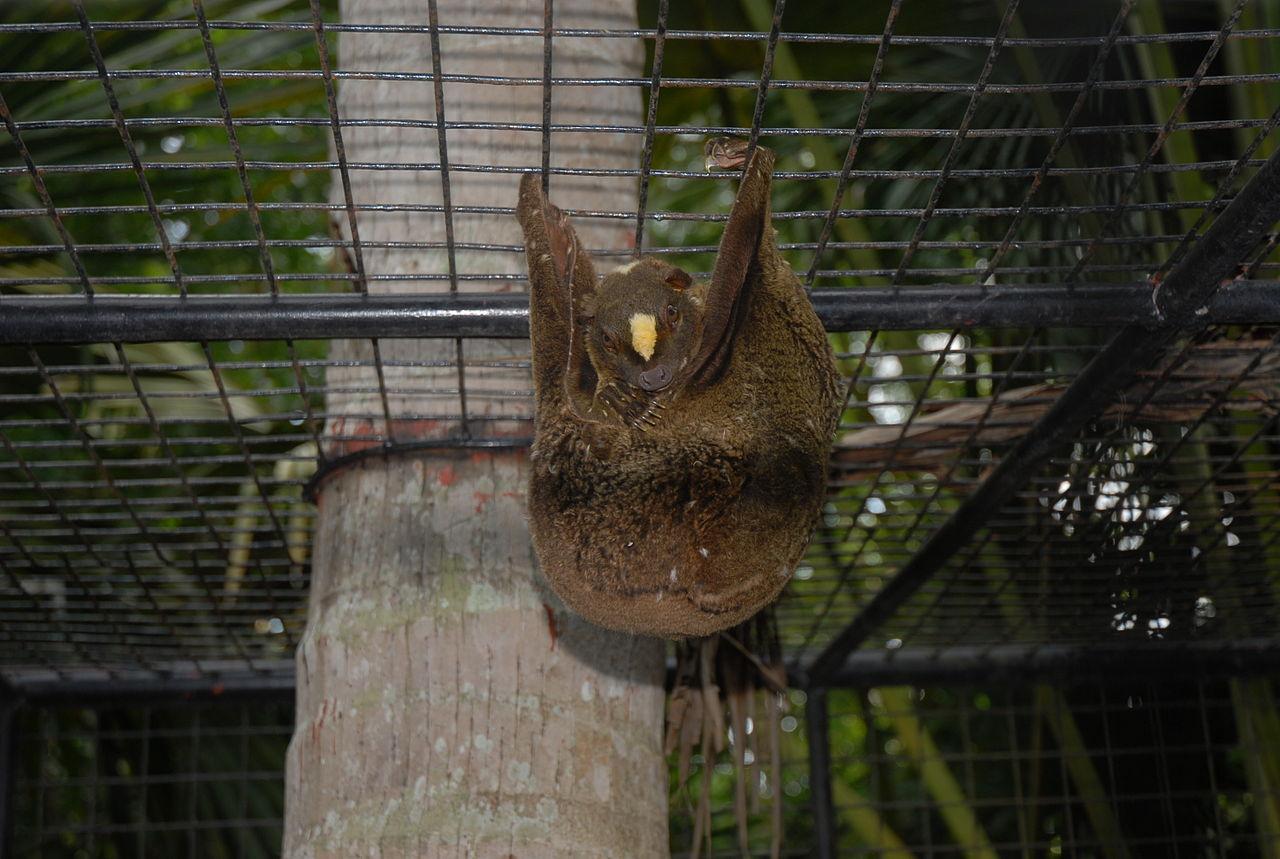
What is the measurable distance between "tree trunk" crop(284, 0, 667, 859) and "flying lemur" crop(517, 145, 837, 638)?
0.33m

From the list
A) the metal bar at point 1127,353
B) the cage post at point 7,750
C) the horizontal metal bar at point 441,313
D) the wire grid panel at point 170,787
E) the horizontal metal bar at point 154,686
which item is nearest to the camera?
the metal bar at point 1127,353

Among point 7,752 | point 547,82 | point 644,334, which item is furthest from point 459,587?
point 7,752

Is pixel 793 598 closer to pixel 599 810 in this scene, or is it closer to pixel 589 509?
pixel 599 810

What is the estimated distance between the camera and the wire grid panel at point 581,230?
1852 millimetres

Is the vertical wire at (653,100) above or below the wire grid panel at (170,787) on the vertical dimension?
above

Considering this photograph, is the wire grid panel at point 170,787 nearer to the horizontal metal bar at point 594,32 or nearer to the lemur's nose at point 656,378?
the lemur's nose at point 656,378

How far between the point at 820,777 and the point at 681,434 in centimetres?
199

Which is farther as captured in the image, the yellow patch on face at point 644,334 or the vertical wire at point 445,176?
the yellow patch on face at point 644,334

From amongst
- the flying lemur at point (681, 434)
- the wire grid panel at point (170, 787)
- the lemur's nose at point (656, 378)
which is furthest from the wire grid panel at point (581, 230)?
the wire grid panel at point (170, 787)

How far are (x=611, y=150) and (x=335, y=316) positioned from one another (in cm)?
74

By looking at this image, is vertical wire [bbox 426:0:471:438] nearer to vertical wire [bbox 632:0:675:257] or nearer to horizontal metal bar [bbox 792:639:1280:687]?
vertical wire [bbox 632:0:675:257]

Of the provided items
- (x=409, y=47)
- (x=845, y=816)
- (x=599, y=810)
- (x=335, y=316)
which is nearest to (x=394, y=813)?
(x=599, y=810)

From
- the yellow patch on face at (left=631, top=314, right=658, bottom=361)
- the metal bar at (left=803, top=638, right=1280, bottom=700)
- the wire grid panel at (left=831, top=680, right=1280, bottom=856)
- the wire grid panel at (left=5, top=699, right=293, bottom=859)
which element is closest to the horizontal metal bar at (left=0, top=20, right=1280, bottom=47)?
the yellow patch on face at (left=631, top=314, right=658, bottom=361)

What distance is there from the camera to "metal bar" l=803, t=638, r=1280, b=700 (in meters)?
3.60
